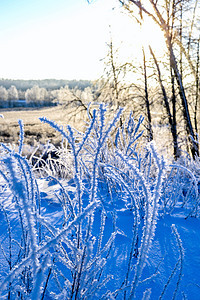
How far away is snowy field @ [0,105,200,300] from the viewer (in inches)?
20.8

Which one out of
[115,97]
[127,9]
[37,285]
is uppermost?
[127,9]

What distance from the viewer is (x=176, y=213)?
1.82 metres

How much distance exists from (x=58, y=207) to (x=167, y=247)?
36.6 inches

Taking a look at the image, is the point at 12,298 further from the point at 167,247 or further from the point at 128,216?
the point at 128,216

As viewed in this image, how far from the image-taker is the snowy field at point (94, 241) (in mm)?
528

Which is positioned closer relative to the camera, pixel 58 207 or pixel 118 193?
pixel 58 207

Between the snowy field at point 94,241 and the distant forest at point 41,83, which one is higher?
the distant forest at point 41,83

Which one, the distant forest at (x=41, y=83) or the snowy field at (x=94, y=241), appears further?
the distant forest at (x=41, y=83)

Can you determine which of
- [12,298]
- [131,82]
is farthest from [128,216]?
[131,82]

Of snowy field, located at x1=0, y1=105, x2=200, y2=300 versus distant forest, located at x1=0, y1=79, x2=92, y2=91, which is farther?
distant forest, located at x1=0, y1=79, x2=92, y2=91

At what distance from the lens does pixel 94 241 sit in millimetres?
755

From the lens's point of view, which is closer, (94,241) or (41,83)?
(94,241)

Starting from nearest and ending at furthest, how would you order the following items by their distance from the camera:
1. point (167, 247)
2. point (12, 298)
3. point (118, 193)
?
1. point (12, 298)
2. point (167, 247)
3. point (118, 193)

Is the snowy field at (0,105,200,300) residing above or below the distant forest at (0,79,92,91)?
below
